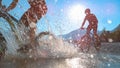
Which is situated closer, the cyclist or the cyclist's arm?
the cyclist's arm

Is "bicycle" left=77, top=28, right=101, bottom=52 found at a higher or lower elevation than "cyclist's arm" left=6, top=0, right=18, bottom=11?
lower

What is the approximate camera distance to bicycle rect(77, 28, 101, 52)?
1536 cm

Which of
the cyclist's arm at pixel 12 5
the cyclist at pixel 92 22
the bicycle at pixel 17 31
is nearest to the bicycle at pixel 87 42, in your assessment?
the cyclist at pixel 92 22

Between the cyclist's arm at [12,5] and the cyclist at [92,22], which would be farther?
the cyclist at [92,22]

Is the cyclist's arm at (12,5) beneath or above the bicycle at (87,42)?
above

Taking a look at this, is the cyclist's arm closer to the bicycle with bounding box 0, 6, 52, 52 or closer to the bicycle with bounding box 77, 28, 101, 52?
the bicycle with bounding box 0, 6, 52, 52

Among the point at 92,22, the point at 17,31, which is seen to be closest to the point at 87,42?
the point at 92,22

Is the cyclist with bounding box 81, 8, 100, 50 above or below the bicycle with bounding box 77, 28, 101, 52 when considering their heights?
above

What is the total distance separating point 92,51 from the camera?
15.3m

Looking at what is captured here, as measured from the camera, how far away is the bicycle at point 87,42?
15.4 metres

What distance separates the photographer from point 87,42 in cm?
1590

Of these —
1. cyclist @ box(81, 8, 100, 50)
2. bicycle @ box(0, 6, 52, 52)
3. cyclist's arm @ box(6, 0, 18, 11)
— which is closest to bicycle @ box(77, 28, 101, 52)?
cyclist @ box(81, 8, 100, 50)

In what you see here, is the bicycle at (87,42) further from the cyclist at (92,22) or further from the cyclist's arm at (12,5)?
the cyclist's arm at (12,5)

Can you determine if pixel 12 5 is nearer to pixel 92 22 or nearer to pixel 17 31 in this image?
pixel 17 31
